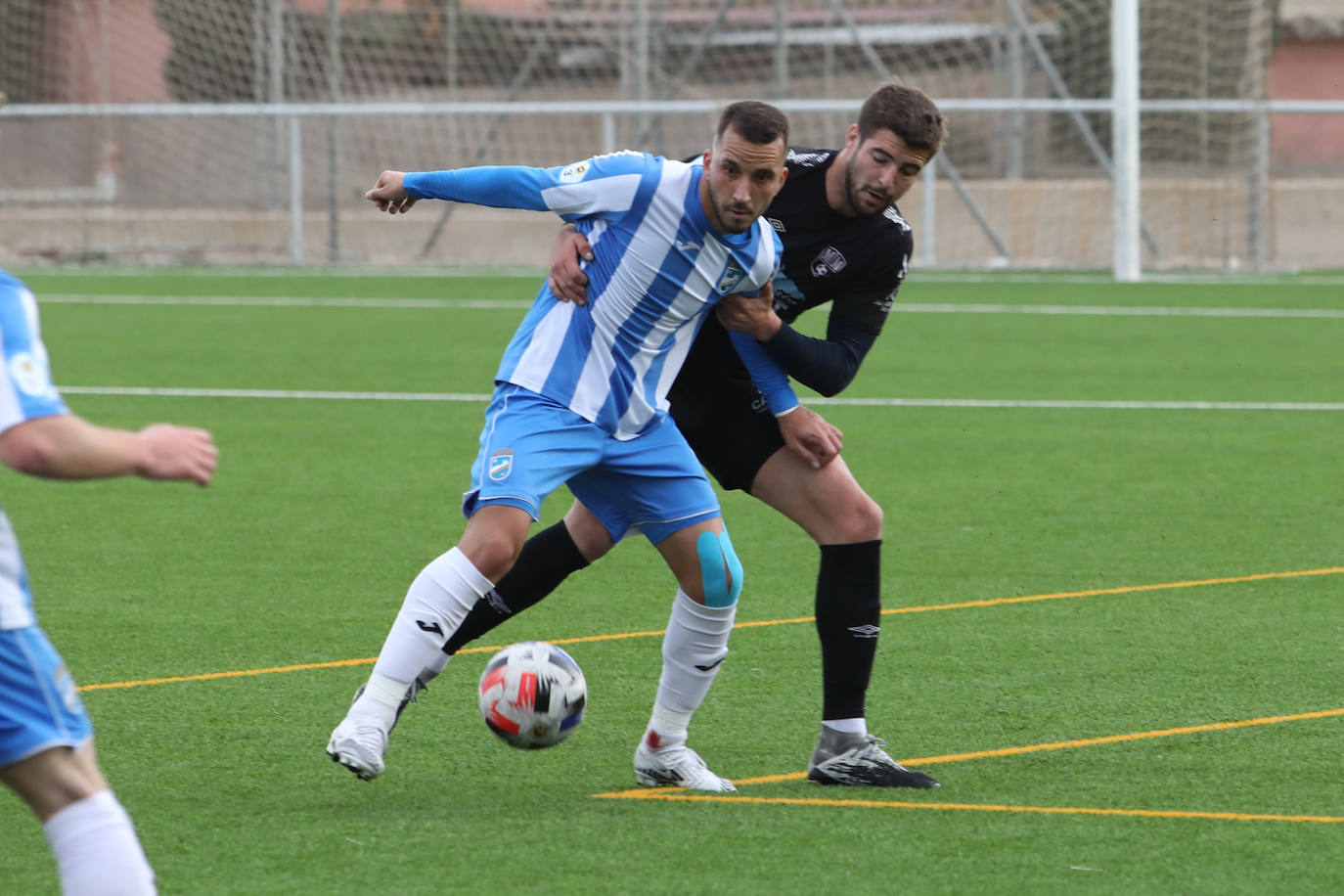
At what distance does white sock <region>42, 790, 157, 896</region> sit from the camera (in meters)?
3.01

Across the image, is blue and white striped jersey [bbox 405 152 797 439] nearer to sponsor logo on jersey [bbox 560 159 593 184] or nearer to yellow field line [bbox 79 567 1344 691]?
sponsor logo on jersey [bbox 560 159 593 184]

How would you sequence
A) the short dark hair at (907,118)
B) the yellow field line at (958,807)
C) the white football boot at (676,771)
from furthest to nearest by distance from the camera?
1. the short dark hair at (907,118)
2. the white football boot at (676,771)
3. the yellow field line at (958,807)

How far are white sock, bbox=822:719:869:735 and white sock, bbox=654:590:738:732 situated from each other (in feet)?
1.04

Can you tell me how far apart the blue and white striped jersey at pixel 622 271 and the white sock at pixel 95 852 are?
1.94 metres

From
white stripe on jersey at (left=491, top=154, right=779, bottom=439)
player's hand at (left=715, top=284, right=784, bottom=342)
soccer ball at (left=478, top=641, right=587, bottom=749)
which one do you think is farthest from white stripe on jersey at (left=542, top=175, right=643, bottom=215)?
soccer ball at (left=478, top=641, right=587, bottom=749)

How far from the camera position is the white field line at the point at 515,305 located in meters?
17.5

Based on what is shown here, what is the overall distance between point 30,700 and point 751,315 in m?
2.32

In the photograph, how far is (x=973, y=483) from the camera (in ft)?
31.3

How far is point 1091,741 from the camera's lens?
5188 mm

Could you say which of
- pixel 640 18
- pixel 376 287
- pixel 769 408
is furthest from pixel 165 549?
pixel 640 18

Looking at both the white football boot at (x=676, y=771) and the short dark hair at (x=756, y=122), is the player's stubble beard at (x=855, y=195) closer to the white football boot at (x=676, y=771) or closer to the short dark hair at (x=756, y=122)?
the short dark hair at (x=756, y=122)

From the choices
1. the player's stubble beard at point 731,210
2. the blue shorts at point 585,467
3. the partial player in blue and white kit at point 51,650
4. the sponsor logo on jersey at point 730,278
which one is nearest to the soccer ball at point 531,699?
the blue shorts at point 585,467

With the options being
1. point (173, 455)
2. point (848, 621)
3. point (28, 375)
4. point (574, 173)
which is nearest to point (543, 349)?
point (574, 173)

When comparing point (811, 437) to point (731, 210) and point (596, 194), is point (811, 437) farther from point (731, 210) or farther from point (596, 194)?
point (596, 194)
